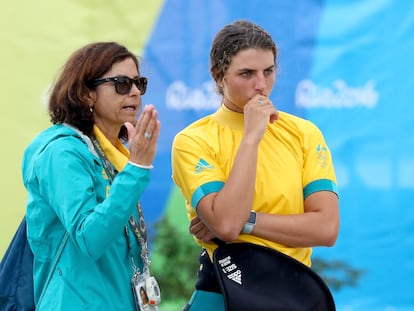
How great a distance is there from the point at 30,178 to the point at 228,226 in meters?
0.64

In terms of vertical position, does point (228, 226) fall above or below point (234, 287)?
above

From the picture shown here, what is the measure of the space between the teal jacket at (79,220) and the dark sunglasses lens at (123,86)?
0.67ft

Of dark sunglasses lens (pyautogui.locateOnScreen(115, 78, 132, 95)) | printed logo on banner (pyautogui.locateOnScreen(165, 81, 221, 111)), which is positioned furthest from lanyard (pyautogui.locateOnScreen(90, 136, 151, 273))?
printed logo on banner (pyautogui.locateOnScreen(165, 81, 221, 111))

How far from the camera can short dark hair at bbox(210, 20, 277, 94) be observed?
276cm

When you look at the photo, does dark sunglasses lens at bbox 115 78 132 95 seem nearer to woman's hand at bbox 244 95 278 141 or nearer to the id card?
woman's hand at bbox 244 95 278 141

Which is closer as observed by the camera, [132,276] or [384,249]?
[132,276]

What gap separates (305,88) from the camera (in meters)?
4.99

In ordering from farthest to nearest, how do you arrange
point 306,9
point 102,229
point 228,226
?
point 306,9, point 228,226, point 102,229

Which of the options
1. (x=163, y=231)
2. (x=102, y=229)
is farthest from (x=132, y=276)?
(x=163, y=231)

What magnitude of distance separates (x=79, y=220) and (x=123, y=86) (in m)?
0.52

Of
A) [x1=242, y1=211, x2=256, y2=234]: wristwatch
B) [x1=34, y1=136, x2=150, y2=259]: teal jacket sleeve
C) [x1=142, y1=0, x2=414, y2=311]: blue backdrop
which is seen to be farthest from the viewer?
[x1=142, y1=0, x2=414, y2=311]: blue backdrop

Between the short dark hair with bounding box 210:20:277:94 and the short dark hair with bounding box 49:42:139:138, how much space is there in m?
0.34

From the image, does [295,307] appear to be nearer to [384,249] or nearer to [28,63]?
[384,249]

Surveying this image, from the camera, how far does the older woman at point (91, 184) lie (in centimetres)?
246
